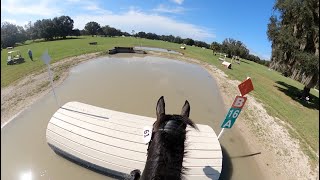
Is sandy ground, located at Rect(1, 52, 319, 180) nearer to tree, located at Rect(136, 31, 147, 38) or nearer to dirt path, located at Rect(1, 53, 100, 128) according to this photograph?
dirt path, located at Rect(1, 53, 100, 128)

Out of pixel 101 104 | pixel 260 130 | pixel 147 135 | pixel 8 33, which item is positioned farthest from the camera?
pixel 8 33

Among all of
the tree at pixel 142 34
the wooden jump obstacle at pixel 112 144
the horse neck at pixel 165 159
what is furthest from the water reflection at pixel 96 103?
the tree at pixel 142 34

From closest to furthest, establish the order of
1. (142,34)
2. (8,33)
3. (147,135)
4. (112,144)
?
(147,135), (112,144), (8,33), (142,34)

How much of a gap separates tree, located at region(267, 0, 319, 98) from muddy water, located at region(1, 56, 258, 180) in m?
5.09

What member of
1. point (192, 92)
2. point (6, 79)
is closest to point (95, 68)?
point (6, 79)

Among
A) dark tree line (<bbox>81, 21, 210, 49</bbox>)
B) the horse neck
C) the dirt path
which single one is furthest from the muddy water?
dark tree line (<bbox>81, 21, 210, 49</bbox>)

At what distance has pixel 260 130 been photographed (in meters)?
10.4

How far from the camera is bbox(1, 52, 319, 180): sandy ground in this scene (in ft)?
25.5

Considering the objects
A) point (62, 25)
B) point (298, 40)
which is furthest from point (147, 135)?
point (62, 25)

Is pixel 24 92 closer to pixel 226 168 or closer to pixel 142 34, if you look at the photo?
pixel 226 168

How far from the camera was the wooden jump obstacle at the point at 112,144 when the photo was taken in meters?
5.89

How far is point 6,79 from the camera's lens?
43.8 ft

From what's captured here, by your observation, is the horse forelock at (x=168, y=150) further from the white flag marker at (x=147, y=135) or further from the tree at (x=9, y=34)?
the tree at (x=9, y=34)

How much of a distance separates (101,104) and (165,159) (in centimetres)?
1035
